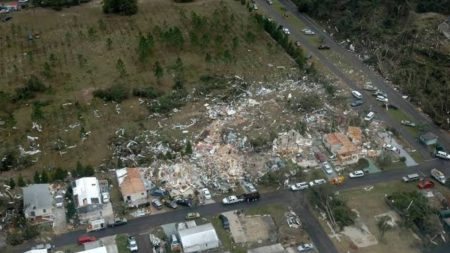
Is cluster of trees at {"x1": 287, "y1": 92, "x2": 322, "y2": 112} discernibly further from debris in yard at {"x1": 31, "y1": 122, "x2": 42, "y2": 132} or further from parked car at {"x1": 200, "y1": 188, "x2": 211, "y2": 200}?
debris in yard at {"x1": 31, "y1": 122, "x2": 42, "y2": 132}

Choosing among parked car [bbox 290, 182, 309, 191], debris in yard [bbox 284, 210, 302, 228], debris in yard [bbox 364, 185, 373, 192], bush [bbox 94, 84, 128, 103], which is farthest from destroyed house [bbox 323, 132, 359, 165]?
bush [bbox 94, 84, 128, 103]

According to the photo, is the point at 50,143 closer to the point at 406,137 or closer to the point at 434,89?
the point at 406,137

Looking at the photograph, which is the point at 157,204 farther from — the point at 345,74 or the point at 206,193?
the point at 345,74

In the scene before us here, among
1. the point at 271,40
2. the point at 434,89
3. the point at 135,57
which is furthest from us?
the point at 271,40

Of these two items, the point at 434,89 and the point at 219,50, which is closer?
the point at 434,89

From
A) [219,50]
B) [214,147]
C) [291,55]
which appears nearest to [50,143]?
[214,147]

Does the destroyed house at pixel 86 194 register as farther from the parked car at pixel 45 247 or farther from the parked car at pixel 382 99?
the parked car at pixel 382 99
